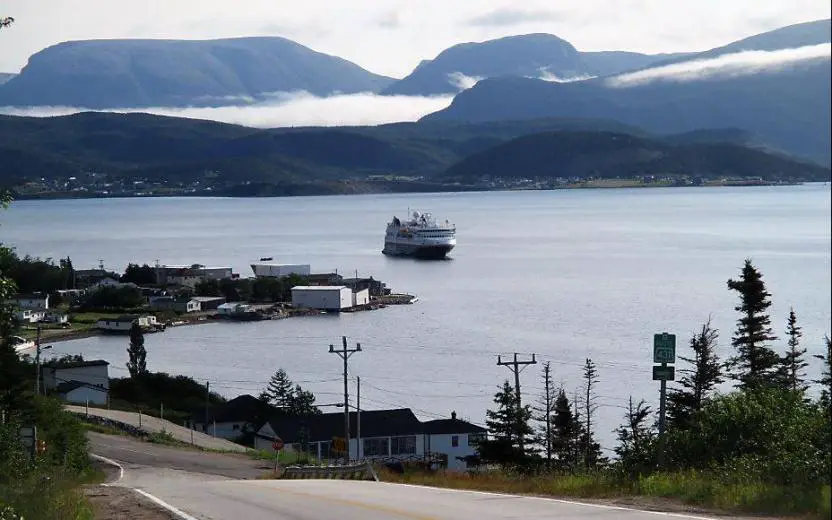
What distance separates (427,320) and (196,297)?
58.0ft

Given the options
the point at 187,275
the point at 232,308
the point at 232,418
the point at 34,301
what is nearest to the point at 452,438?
the point at 232,418

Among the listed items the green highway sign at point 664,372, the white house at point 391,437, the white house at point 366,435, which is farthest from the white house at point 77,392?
the green highway sign at point 664,372

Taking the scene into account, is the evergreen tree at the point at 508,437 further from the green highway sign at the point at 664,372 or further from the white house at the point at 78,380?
the white house at the point at 78,380

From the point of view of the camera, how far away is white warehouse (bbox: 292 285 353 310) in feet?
198

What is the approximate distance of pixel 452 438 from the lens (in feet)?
86.4

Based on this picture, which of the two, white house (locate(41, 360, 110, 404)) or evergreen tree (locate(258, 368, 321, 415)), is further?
white house (locate(41, 360, 110, 404))

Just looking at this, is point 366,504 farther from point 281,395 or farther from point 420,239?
point 420,239

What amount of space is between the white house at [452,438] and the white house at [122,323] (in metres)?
29.8

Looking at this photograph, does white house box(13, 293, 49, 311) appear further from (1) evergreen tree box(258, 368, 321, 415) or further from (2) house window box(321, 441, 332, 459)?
(2) house window box(321, 441, 332, 459)

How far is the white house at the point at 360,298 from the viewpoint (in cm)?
6109

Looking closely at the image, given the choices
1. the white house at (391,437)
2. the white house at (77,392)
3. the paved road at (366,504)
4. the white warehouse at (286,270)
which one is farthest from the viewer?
the white warehouse at (286,270)

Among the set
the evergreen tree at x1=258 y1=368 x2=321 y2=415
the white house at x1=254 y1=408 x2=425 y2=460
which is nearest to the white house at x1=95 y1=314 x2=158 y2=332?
the evergreen tree at x1=258 y1=368 x2=321 y2=415

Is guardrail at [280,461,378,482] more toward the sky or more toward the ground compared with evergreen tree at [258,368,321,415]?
more toward the sky

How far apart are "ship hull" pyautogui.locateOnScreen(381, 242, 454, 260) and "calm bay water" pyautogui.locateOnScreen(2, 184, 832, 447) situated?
243 cm
